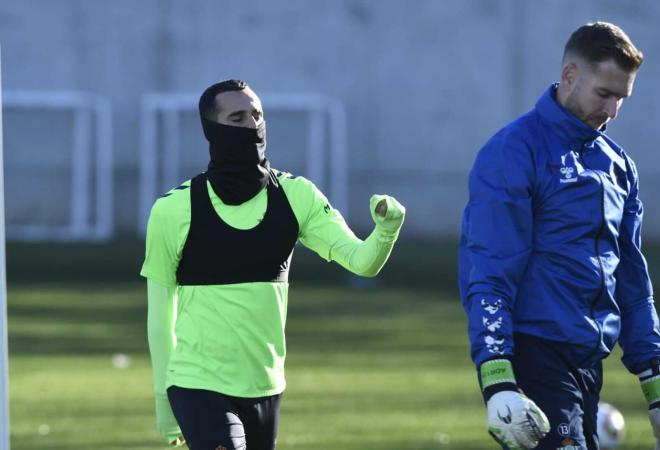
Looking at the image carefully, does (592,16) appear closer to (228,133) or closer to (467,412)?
(467,412)

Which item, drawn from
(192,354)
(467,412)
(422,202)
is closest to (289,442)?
(467,412)

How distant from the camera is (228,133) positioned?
602cm

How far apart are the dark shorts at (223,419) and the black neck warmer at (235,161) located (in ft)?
2.29

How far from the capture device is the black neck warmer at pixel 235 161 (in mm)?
6000

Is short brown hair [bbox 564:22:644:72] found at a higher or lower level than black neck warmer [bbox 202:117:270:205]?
higher

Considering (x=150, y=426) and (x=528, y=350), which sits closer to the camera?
(x=528, y=350)

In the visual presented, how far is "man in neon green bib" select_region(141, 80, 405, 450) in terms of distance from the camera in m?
5.83

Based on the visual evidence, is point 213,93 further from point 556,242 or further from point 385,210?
point 556,242

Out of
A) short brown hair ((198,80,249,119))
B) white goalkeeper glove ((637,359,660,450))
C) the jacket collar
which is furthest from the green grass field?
the jacket collar

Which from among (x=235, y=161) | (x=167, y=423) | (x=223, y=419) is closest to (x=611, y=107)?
(x=235, y=161)

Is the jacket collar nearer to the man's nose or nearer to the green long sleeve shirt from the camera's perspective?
the man's nose

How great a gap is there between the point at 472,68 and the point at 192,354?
70.5 ft

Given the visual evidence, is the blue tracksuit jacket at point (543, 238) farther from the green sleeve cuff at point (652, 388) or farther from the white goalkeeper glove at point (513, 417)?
the green sleeve cuff at point (652, 388)

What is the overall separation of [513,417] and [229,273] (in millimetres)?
1416
